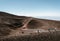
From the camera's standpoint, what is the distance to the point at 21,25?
9734 millimetres

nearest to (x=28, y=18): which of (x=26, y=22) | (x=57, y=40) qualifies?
(x=26, y=22)

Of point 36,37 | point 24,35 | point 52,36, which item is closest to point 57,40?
point 52,36

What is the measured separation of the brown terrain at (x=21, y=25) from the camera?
942cm

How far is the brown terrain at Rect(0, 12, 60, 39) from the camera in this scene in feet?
30.9

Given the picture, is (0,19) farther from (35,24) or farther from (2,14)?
(35,24)

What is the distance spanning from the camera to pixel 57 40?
360 inches

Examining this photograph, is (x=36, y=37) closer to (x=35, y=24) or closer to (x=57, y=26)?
(x=35, y=24)

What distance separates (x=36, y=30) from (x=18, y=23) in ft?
3.39

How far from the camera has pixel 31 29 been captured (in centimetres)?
1027

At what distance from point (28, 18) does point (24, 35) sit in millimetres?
1259

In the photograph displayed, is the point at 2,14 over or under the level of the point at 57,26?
over

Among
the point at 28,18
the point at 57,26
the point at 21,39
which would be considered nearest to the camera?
the point at 21,39

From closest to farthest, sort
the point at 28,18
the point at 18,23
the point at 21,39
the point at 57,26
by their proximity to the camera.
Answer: the point at 21,39 < the point at 18,23 < the point at 28,18 < the point at 57,26

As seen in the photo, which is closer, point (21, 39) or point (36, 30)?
point (21, 39)
